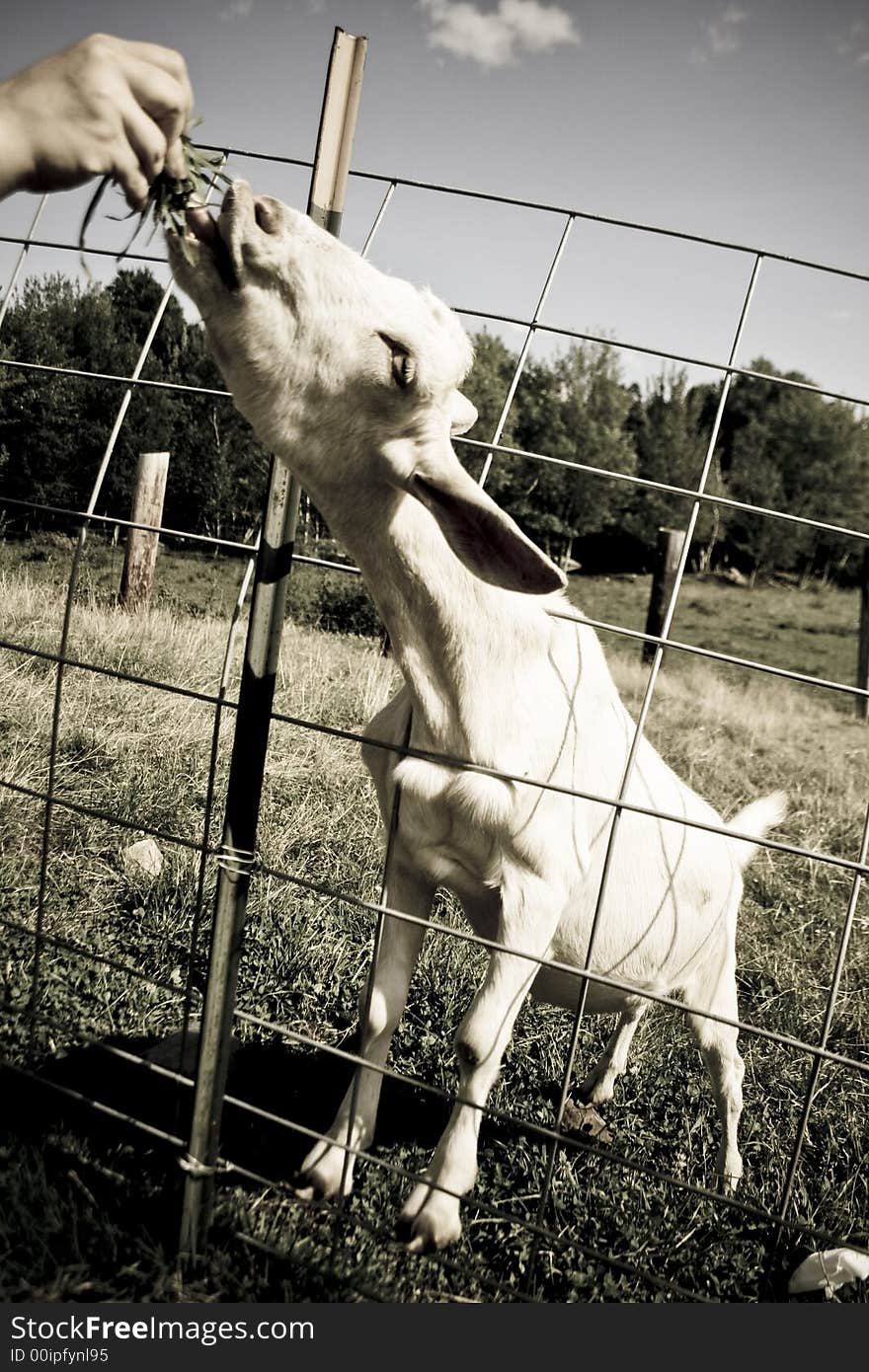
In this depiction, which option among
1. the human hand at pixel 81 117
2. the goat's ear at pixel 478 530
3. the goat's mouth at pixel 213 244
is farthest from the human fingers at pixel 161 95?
the goat's ear at pixel 478 530

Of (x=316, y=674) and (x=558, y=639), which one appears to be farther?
(x=316, y=674)

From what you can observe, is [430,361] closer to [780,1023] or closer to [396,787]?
[396,787]

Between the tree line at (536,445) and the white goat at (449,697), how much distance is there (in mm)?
263

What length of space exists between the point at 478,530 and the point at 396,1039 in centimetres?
222

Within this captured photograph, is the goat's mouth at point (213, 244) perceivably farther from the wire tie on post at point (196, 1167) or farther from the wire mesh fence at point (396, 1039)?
the wire tie on post at point (196, 1167)

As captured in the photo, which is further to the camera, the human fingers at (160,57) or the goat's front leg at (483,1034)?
the goat's front leg at (483,1034)

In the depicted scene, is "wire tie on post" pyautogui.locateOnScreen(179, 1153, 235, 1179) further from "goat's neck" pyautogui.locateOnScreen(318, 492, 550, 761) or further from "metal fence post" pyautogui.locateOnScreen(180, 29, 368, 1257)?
"goat's neck" pyautogui.locateOnScreen(318, 492, 550, 761)

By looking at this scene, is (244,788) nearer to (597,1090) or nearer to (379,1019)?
(379,1019)

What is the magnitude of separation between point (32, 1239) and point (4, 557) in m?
7.98

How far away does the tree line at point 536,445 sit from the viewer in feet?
25.3

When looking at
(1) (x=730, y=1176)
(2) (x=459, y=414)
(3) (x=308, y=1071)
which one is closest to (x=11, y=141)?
(2) (x=459, y=414)

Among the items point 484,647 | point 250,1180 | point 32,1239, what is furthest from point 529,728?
point 32,1239

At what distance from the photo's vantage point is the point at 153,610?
983cm

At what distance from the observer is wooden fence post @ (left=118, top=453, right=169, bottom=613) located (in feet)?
32.7
